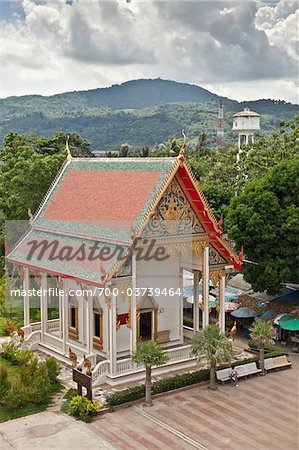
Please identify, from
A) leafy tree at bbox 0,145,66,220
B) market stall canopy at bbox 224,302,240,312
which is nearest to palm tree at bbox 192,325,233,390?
market stall canopy at bbox 224,302,240,312

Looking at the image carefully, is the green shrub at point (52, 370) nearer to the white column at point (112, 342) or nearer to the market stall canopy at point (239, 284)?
the white column at point (112, 342)

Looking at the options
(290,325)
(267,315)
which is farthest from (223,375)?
(267,315)

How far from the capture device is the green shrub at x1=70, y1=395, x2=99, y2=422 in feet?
54.1

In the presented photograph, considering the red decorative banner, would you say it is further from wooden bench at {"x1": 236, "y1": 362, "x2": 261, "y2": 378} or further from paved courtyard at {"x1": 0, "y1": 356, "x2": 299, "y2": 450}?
wooden bench at {"x1": 236, "y1": 362, "x2": 261, "y2": 378}

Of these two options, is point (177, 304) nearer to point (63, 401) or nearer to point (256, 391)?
point (256, 391)

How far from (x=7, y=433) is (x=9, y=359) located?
20.5 ft

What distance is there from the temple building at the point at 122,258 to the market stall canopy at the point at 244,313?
3.37 metres

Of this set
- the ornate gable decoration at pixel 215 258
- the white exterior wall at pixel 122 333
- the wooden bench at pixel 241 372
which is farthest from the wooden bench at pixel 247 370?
the white exterior wall at pixel 122 333

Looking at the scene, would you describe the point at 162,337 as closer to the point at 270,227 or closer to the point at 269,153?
the point at 270,227

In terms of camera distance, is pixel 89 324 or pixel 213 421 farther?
pixel 89 324

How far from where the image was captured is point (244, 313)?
1023 inches

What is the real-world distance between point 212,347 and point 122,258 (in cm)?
403

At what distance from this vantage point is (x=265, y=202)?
25.8m

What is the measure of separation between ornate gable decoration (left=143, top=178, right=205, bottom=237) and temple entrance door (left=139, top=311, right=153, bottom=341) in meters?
3.68
